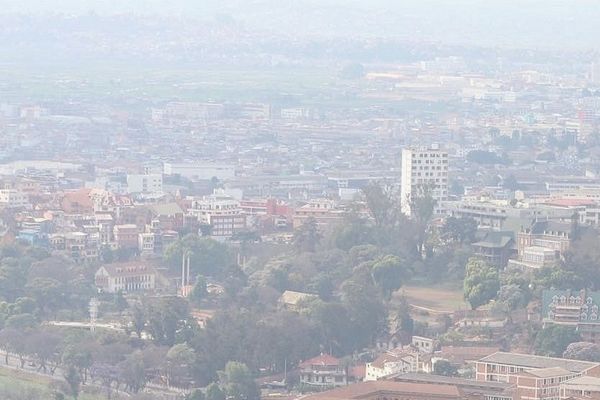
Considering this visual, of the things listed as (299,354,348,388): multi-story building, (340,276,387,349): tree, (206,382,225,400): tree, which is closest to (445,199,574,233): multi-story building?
(340,276,387,349): tree

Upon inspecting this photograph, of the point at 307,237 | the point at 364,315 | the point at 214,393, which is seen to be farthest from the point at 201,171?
the point at 214,393

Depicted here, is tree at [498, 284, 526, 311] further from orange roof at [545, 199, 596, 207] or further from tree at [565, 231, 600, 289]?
orange roof at [545, 199, 596, 207]

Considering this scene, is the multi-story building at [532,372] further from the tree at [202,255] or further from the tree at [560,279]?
the tree at [202,255]

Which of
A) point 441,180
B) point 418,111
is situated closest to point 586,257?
point 441,180

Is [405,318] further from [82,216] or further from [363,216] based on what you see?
[82,216]

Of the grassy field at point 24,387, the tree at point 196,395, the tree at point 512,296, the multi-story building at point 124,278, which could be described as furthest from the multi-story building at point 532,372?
the multi-story building at point 124,278
